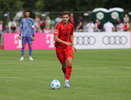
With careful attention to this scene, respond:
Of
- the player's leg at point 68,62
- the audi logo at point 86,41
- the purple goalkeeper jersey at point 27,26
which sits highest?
the purple goalkeeper jersey at point 27,26

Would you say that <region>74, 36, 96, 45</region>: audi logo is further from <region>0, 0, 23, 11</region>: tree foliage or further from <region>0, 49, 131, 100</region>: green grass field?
<region>0, 0, 23, 11</region>: tree foliage

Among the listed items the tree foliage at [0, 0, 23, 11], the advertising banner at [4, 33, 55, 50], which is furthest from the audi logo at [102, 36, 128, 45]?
the tree foliage at [0, 0, 23, 11]

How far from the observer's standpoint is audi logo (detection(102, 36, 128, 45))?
24.7 meters

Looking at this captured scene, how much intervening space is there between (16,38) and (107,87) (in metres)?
16.7

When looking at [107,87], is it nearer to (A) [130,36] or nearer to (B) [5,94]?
(B) [5,94]

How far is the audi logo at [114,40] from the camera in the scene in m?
24.7

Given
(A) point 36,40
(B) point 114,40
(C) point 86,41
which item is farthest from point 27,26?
(B) point 114,40

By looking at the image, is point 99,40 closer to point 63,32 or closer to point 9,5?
point 63,32

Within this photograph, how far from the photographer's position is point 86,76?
10.6 m

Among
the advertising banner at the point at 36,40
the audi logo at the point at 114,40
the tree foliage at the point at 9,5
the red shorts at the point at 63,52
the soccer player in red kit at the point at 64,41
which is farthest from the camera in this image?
the tree foliage at the point at 9,5

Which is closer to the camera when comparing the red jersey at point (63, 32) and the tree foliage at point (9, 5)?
the red jersey at point (63, 32)

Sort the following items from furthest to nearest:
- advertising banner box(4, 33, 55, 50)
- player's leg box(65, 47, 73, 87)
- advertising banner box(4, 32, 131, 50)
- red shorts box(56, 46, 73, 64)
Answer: advertising banner box(4, 32, 131, 50) < advertising banner box(4, 33, 55, 50) < red shorts box(56, 46, 73, 64) < player's leg box(65, 47, 73, 87)

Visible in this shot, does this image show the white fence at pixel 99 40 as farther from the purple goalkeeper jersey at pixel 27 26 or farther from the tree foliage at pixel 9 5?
the tree foliage at pixel 9 5

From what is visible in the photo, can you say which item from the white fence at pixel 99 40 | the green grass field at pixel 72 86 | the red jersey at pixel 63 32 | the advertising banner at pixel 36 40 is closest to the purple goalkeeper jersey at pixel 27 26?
the green grass field at pixel 72 86
